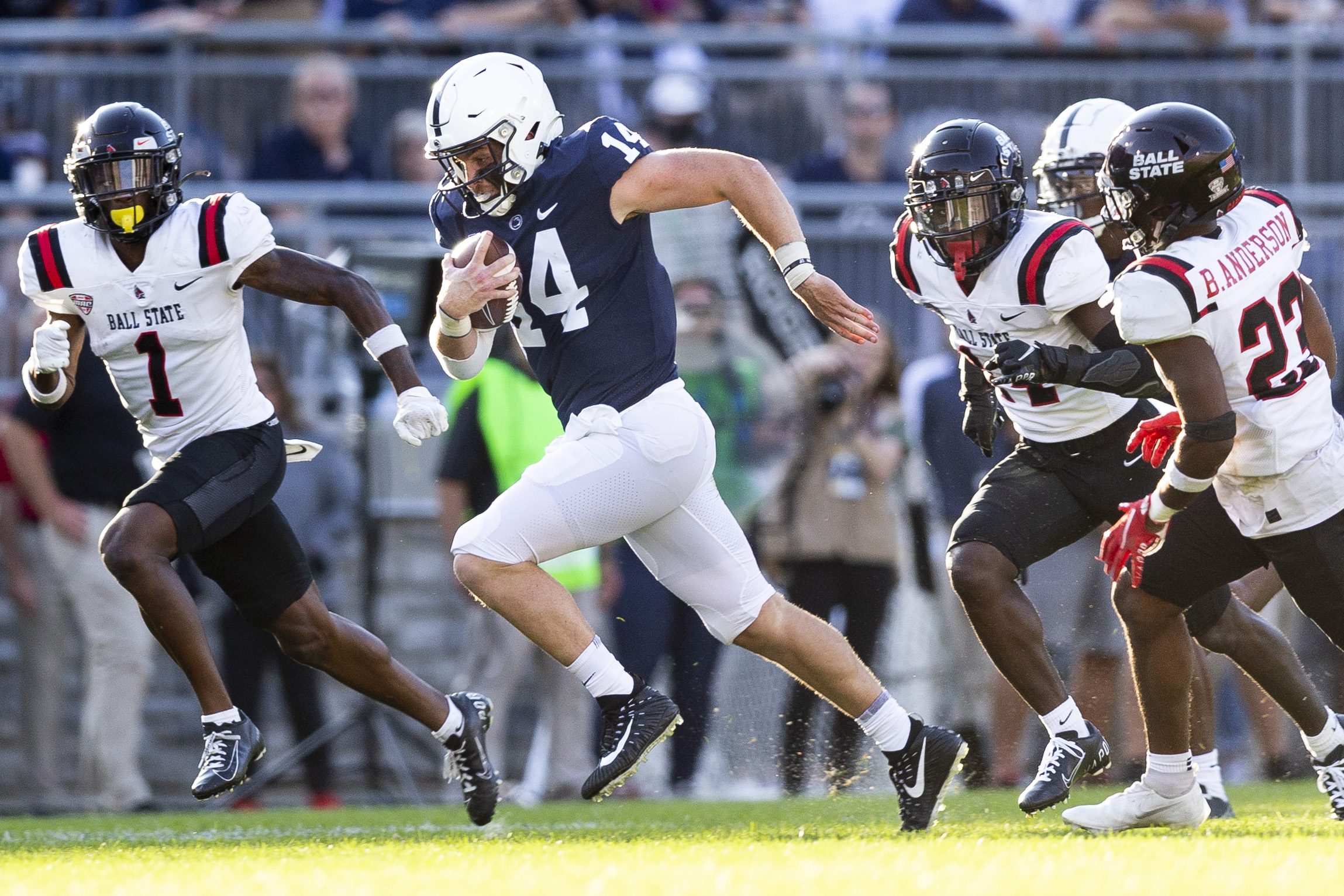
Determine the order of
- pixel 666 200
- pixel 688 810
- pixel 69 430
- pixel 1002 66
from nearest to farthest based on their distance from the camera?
pixel 666 200 < pixel 688 810 < pixel 69 430 < pixel 1002 66

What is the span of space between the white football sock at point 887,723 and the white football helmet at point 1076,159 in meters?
1.68

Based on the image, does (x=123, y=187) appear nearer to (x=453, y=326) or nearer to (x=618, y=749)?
(x=453, y=326)

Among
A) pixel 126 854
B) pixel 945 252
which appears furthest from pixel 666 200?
pixel 126 854

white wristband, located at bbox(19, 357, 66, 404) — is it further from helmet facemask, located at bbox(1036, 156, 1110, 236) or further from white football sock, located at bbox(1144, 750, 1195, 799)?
white football sock, located at bbox(1144, 750, 1195, 799)

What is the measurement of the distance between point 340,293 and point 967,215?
1842mm

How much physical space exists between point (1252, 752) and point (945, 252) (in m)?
3.81

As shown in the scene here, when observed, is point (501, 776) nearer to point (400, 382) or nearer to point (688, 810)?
point (688, 810)

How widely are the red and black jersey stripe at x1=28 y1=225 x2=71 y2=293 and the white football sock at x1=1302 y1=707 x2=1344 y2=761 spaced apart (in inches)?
152

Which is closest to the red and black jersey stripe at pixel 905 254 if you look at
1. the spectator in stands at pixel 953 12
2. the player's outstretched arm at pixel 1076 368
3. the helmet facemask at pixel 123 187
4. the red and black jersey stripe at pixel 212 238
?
the player's outstretched arm at pixel 1076 368

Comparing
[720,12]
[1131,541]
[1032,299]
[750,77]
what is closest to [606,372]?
[1032,299]

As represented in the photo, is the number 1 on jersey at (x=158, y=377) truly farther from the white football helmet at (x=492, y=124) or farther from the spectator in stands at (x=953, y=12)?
the spectator in stands at (x=953, y=12)

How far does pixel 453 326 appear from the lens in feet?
15.9

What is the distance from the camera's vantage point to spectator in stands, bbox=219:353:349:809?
7.58 meters

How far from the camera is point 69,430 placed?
25.0 ft
